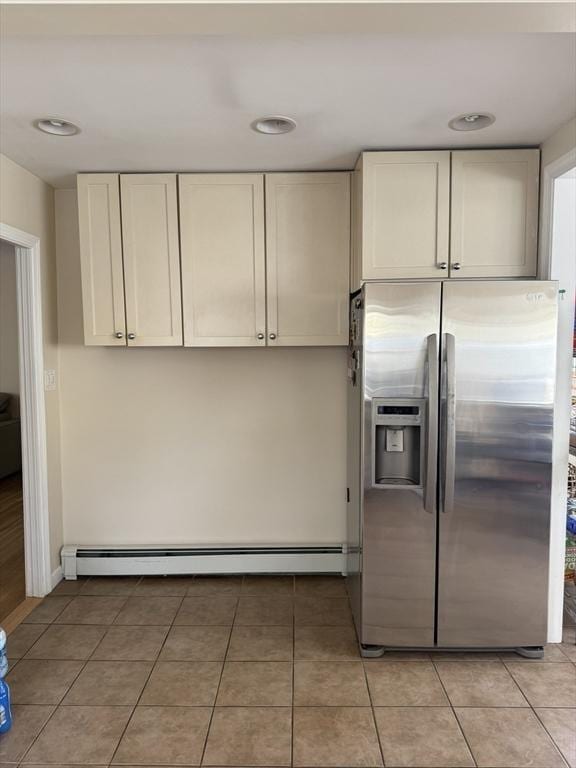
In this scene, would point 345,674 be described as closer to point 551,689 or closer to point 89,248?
point 551,689

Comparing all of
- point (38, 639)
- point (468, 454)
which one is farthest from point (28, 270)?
point (468, 454)

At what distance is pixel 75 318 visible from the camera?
3.22 meters

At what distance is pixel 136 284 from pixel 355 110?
4.82ft

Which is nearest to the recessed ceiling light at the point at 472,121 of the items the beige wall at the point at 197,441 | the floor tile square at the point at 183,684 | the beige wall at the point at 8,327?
the beige wall at the point at 197,441

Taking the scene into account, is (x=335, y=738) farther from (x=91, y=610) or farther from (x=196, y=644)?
(x=91, y=610)

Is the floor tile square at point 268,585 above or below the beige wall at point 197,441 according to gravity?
below

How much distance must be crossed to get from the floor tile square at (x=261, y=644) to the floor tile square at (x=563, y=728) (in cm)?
110

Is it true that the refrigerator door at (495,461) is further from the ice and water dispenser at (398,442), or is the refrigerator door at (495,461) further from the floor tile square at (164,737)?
the floor tile square at (164,737)

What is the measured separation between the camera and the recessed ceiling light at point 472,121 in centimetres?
218

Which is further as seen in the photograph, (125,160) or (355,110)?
(125,160)

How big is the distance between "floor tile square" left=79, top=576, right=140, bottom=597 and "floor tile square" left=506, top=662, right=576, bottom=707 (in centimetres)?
215

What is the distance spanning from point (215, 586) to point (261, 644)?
686mm

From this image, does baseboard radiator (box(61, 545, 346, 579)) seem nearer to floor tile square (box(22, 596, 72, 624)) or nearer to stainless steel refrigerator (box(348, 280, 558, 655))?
floor tile square (box(22, 596, 72, 624))

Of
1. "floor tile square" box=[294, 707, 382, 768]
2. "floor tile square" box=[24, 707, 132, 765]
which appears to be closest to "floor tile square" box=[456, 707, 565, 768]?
"floor tile square" box=[294, 707, 382, 768]
